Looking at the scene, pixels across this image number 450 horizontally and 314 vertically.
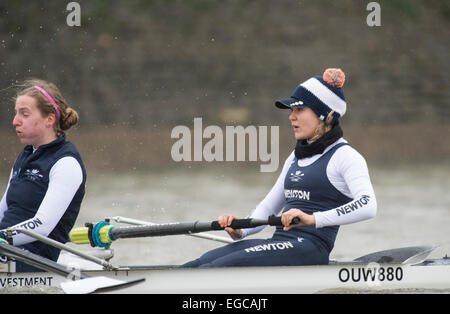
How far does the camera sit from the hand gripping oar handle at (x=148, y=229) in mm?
3375

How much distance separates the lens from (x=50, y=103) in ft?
11.6

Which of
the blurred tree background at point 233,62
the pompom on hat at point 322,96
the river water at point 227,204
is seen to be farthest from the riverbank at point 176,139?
the pompom on hat at point 322,96

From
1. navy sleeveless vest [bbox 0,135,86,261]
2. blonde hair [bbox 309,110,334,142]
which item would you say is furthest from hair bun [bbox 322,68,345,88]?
navy sleeveless vest [bbox 0,135,86,261]

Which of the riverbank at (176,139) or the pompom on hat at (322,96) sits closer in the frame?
the pompom on hat at (322,96)

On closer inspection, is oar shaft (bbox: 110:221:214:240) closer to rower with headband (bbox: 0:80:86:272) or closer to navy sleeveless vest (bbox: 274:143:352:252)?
rower with headband (bbox: 0:80:86:272)

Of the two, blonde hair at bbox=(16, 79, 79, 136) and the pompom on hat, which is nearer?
the pompom on hat

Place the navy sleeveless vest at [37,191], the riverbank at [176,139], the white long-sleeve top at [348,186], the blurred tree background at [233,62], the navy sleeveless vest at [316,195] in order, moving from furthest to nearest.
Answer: the blurred tree background at [233,62], the riverbank at [176,139], the navy sleeveless vest at [37,191], the navy sleeveless vest at [316,195], the white long-sleeve top at [348,186]

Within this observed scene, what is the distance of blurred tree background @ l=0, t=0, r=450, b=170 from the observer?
15.4 metres

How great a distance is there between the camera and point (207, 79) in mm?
16578

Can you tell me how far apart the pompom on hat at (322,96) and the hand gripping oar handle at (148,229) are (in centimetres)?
50

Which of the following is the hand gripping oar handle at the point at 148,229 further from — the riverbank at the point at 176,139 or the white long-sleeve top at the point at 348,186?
the riverbank at the point at 176,139

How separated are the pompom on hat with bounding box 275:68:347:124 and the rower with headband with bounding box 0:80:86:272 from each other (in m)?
0.97

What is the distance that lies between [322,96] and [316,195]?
420mm

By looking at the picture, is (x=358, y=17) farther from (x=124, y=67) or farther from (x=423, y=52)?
(x=124, y=67)
